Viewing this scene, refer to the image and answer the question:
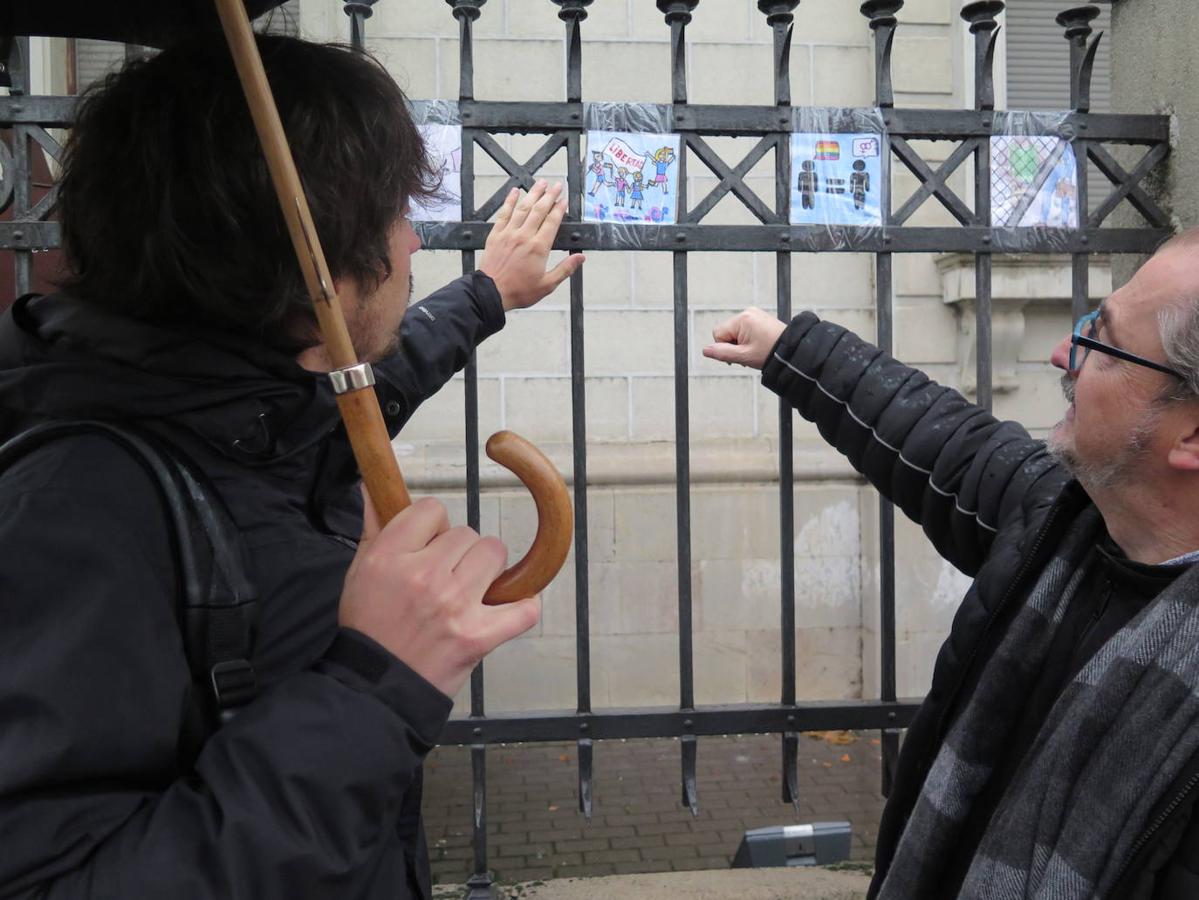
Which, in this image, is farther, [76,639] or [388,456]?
[388,456]

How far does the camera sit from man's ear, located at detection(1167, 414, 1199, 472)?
4.90ft

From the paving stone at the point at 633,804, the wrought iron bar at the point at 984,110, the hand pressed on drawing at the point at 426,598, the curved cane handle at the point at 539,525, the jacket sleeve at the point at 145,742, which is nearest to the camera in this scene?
the jacket sleeve at the point at 145,742

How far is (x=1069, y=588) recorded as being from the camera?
5.20 ft

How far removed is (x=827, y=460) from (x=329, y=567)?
4654mm

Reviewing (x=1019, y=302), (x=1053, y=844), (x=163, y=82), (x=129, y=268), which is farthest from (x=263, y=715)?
(x=1019, y=302)

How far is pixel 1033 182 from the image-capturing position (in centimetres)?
251

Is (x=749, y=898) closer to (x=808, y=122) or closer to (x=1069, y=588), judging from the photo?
(x=1069, y=588)

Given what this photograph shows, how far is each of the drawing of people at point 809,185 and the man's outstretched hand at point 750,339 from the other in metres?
0.30

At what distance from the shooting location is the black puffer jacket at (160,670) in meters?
0.93

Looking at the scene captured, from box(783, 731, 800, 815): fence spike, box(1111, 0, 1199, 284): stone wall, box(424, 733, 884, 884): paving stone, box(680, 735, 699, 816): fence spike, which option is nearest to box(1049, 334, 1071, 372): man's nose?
box(1111, 0, 1199, 284): stone wall

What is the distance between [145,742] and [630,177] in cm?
176

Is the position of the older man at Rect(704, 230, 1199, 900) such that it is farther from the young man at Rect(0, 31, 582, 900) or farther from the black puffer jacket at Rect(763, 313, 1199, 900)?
the young man at Rect(0, 31, 582, 900)

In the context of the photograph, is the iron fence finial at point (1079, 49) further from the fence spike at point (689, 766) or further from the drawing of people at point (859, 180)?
the fence spike at point (689, 766)

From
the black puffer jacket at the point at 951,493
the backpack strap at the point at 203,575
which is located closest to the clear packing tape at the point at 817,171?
the black puffer jacket at the point at 951,493
